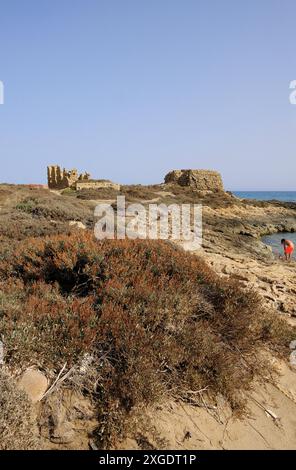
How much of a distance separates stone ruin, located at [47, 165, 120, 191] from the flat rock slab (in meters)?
32.1

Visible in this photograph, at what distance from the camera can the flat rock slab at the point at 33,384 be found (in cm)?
342

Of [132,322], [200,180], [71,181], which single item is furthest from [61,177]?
[132,322]

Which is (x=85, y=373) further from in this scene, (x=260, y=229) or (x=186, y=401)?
(x=260, y=229)

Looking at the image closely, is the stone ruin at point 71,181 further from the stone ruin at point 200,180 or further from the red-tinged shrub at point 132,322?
the red-tinged shrub at point 132,322

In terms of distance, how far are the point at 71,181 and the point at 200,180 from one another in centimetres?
1624

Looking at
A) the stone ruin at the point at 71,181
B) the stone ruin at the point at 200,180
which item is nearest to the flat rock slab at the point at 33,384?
the stone ruin at the point at 71,181

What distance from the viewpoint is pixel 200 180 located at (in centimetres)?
4406

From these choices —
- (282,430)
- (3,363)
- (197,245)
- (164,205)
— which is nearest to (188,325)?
(282,430)

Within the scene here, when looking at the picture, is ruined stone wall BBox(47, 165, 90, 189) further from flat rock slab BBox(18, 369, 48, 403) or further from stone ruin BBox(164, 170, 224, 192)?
flat rock slab BBox(18, 369, 48, 403)

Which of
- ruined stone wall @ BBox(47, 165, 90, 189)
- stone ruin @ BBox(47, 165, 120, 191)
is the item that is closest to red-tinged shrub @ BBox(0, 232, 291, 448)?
stone ruin @ BBox(47, 165, 120, 191)

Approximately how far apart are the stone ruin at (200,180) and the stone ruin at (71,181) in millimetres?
11193

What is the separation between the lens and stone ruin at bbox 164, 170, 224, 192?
143 feet

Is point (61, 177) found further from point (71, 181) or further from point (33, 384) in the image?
point (33, 384)

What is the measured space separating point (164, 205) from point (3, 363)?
24126mm
